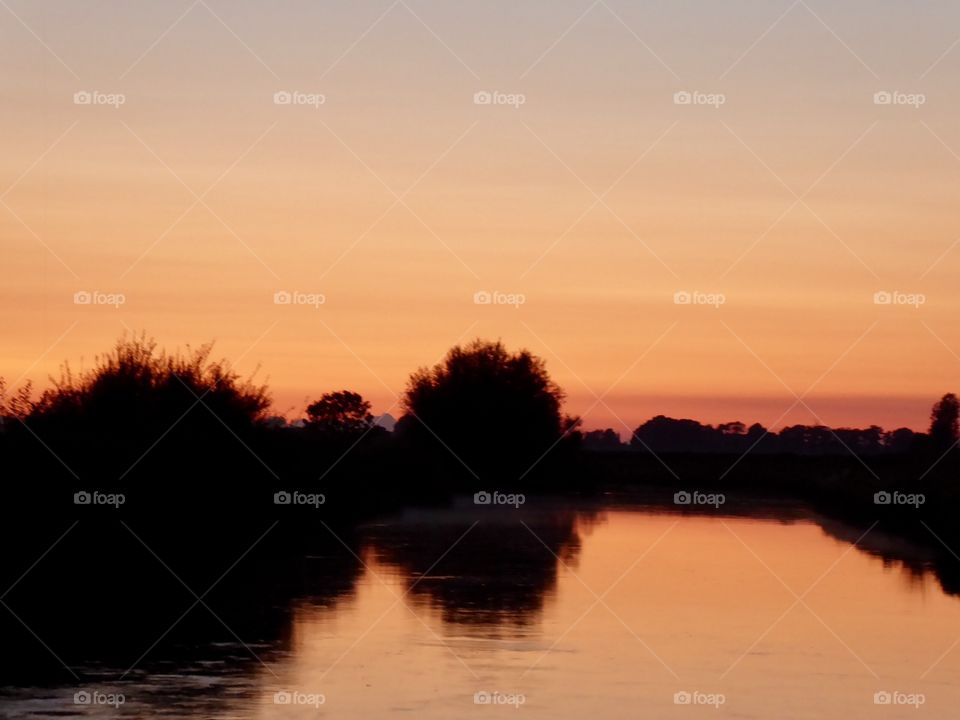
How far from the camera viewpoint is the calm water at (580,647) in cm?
1384

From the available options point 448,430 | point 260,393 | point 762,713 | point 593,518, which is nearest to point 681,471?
point 448,430

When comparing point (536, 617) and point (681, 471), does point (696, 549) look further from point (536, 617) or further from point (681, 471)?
point (681, 471)

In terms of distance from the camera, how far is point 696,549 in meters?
36.2
